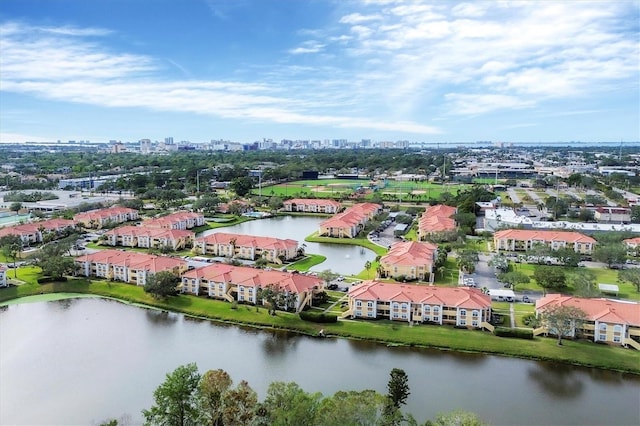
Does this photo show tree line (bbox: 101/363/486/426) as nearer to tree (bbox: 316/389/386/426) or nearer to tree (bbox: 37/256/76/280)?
tree (bbox: 316/389/386/426)

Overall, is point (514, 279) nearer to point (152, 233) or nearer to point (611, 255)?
point (611, 255)

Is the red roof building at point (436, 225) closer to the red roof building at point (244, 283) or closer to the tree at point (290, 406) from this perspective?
the red roof building at point (244, 283)

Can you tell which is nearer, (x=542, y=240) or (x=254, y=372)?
(x=254, y=372)

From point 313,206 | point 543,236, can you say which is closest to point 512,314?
point 543,236

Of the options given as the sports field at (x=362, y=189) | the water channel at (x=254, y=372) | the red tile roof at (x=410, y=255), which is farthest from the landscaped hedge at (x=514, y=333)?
A: the sports field at (x=362, y=189)

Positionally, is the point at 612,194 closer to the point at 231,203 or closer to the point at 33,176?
the point at 231,203

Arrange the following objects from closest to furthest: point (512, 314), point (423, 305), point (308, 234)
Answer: point (423, 305), point (512, 314), point (308, 234)
